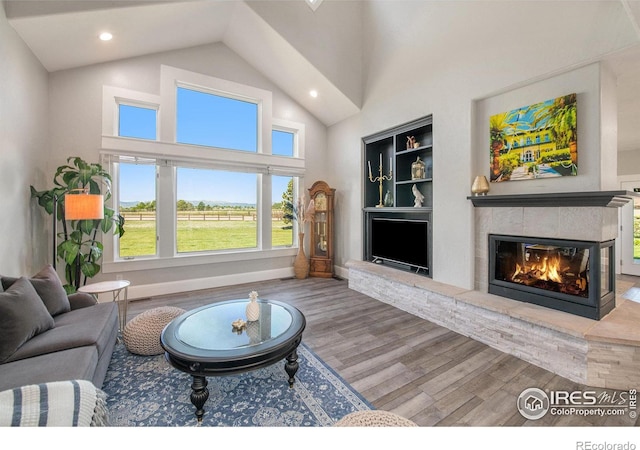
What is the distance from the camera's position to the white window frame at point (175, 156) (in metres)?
4.04

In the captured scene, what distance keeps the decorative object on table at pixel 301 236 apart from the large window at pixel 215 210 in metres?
0.86

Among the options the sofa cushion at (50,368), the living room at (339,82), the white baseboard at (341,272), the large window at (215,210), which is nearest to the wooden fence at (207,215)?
the large window at (215,210)

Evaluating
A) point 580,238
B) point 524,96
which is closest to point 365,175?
point 524,96

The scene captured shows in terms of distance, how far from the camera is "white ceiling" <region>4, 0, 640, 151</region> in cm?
277

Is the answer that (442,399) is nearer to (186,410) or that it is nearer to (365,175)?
(186,410)

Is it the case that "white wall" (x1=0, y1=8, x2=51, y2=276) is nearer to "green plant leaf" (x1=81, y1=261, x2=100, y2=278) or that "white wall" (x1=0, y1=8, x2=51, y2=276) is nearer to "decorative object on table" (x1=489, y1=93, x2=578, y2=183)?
"green plant leaf" (x1=81, y1=261, x2=100, y2=278)

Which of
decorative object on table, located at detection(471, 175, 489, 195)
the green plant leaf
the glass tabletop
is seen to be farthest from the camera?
the green plant leaf

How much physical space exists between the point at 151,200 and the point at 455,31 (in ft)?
16.1

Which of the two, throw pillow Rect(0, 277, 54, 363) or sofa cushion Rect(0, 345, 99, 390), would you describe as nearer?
sofa cushion Rect(0, 345, 99, 390)

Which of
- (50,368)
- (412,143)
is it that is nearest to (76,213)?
(50,368)

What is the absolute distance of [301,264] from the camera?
17.7ft

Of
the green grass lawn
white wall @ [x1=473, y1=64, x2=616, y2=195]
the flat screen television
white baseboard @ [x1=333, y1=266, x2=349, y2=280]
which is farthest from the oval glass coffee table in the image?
white baseboard @ [x1=333, y1=266, x2=349, y2=280]

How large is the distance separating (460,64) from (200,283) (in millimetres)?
4953

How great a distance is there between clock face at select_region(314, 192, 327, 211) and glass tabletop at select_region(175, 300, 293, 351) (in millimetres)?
3119
